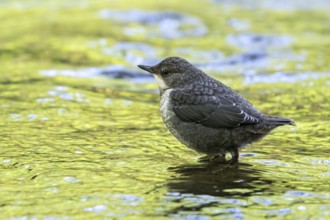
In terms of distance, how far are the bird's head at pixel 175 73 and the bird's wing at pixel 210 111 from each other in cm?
22

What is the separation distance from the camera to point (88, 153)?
5996mm

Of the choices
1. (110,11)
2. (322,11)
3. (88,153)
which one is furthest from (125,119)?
(322,11)

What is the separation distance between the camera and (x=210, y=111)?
5648mm

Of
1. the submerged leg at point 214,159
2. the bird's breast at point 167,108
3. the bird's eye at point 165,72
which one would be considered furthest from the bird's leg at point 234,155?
the bird's eye at point 165,72

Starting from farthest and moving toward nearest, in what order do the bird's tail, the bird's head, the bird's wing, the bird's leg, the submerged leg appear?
the bird's head < the submerged leg < the bird's leg < the bird's wing < the bird's tail

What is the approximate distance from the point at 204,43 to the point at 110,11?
2623mm

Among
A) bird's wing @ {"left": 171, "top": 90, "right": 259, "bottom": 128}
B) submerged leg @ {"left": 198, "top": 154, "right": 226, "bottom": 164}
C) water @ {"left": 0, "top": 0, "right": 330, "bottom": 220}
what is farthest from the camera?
submerged leg @ {"left": 198, "top": 154, "right": 226, "bottom": 164}

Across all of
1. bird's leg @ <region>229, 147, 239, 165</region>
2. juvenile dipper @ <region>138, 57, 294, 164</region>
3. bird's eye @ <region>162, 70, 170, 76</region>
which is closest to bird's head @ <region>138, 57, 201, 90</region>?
bird's eye @ <region>162, 70, 170, 76</region>

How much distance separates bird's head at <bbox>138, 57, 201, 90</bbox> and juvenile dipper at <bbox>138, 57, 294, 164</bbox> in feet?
0.40

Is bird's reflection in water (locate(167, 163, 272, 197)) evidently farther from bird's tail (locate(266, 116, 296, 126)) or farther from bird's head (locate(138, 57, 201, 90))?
bird's head (locate(138, 57, 201, 90))

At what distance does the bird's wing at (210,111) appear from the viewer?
18.2 ft

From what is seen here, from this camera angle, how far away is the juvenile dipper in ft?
18.2

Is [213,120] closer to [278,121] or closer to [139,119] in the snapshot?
[278,121]

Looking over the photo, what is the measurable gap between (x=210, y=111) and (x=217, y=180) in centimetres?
64
